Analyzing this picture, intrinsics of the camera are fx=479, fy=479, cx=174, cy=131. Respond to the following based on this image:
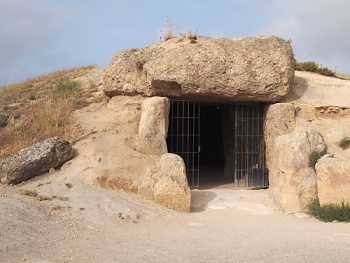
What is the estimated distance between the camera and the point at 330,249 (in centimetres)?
662

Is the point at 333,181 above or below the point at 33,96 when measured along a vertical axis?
below

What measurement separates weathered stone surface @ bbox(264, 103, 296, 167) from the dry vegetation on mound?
4.86 m

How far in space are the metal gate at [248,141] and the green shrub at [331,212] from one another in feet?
11.3

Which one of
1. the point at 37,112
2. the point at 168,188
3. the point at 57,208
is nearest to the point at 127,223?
the point at 57,208

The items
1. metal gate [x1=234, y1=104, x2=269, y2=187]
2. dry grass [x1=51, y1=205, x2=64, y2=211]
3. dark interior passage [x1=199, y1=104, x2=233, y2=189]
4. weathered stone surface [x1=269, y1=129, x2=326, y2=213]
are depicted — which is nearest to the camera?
dry grass [x1=51, y1=205, x2=64, y2=211]

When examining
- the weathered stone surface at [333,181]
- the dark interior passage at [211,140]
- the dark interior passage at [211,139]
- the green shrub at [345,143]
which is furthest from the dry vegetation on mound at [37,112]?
the green shrub at [345,143]

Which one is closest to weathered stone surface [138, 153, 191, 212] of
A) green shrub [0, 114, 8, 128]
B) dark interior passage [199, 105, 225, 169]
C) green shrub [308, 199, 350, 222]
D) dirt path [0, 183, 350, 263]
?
dirt path [0, 183, 350, 263]

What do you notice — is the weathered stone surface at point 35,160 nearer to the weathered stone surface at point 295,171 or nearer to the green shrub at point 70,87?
the green shrub at point 70,87

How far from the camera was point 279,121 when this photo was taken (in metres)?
11.8

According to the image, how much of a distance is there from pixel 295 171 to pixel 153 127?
3.42 meters

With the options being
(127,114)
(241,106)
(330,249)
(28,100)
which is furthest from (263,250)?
(28,100)

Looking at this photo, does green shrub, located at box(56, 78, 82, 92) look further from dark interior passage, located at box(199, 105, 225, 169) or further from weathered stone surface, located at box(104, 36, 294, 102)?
dark interior passage, located at box(199, 105, 225, 169)

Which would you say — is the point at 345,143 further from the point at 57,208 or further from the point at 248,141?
the point at 57,208

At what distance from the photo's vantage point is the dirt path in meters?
6.14
